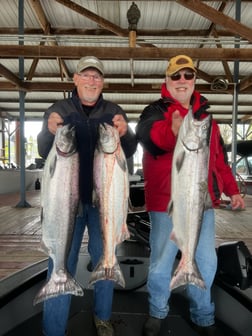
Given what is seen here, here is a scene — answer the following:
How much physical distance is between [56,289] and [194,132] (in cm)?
113

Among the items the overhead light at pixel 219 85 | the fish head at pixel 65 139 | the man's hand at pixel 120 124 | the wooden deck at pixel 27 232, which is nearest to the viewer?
the fish head at pixel 65 139

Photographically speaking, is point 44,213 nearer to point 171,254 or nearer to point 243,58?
point 171,254

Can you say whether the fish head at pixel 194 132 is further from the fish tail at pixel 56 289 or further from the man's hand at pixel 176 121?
the fish tail at pixel 56 289

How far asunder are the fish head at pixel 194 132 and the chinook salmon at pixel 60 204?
1.80 feet

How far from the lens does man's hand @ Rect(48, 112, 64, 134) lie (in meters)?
1.79

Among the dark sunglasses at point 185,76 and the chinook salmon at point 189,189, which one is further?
the dark sunglasses at point 185,76

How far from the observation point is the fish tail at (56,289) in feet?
6.23

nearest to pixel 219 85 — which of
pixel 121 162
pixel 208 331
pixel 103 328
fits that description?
pixel 208 331

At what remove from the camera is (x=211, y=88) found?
9.25 meters

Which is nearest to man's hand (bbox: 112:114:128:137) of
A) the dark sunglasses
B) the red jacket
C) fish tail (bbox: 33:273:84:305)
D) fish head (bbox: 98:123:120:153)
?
fish head (bbox: 98:123:120:153)

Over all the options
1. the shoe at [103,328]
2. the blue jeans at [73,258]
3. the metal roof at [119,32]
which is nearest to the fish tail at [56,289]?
the blue jeans at [73,258]

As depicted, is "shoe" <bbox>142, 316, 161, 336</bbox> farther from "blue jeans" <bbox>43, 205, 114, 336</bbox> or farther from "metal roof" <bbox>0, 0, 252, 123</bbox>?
"metal roof" <bbox>0, 0, 252, 123</bbox>

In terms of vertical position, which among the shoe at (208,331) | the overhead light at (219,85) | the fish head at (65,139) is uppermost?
the overhead light at (219,85)

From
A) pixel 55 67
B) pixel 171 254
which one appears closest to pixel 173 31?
pixel 55 67
